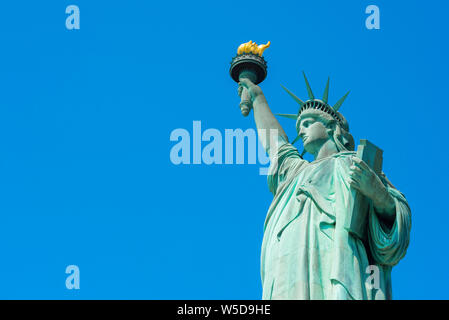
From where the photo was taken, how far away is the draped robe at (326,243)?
16.0 m

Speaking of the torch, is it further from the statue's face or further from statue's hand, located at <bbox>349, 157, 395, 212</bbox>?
statue's hand, located at <bbox>349, 157, 395, 212</bbox>

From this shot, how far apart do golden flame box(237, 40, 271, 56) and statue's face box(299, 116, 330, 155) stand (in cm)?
282

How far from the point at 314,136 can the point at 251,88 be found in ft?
8.26

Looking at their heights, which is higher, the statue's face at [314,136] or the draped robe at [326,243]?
the statue's face at [314,136]

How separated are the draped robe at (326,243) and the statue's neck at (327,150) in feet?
1.81

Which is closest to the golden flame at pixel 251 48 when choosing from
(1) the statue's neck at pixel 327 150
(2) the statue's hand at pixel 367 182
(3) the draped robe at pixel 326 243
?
(1) the statue's neck at pixel 327 150

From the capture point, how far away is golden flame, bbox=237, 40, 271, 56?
21.5 m

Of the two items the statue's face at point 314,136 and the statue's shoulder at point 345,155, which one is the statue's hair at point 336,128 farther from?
the statue's shoulder at point 345,155

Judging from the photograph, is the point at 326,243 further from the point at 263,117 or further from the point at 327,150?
the point at 263,117

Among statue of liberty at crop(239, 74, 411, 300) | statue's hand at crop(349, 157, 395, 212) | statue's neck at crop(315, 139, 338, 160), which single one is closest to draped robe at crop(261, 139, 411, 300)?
statue of liberty at crop(239, 74, 411, 300)
